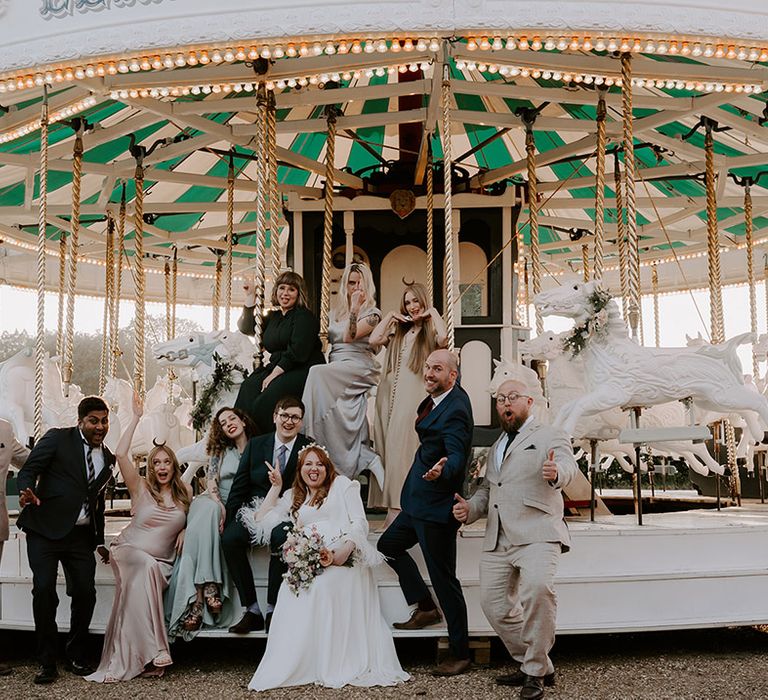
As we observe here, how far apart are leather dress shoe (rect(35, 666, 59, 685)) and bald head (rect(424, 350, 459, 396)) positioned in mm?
2933

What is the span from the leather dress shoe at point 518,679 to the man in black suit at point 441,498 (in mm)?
315

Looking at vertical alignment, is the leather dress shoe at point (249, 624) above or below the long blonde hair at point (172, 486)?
below

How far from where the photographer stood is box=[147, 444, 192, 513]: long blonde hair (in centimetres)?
638

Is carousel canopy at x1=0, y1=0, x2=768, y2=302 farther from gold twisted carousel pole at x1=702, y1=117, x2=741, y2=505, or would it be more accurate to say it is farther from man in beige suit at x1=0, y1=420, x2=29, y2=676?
man in beige suit at x1=0, y1=420, x2=29, y2=676

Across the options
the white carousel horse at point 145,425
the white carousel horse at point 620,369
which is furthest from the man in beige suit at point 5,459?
the white carousel horse at point 620,369

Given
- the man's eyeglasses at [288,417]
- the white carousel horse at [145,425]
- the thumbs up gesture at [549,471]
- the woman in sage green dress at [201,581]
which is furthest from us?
the white carousel horse at [145,425]

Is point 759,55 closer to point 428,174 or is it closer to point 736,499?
point 428,174

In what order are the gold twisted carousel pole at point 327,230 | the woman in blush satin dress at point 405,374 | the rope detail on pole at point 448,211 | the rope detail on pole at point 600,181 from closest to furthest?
the woman in blush satin dress at point 405,374 → the rope detail on pole at point 448,211 → the rope detail on pole at point 600,181 → the gold twisted carousel pole at point 327,230

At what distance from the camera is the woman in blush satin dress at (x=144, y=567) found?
232 inches

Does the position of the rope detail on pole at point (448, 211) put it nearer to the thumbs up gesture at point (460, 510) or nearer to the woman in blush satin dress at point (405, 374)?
the woman in blush satin dress at point (405, 374)

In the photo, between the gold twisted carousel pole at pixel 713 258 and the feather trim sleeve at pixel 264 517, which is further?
the gold twisted carousel pole at pixel 713 258

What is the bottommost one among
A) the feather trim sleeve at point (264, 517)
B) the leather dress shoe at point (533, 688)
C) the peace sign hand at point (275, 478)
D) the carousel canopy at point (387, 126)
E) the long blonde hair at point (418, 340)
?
the leather dress shoe at point (533, 688)

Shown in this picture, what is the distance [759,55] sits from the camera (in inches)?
274

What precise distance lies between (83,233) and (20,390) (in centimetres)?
417
